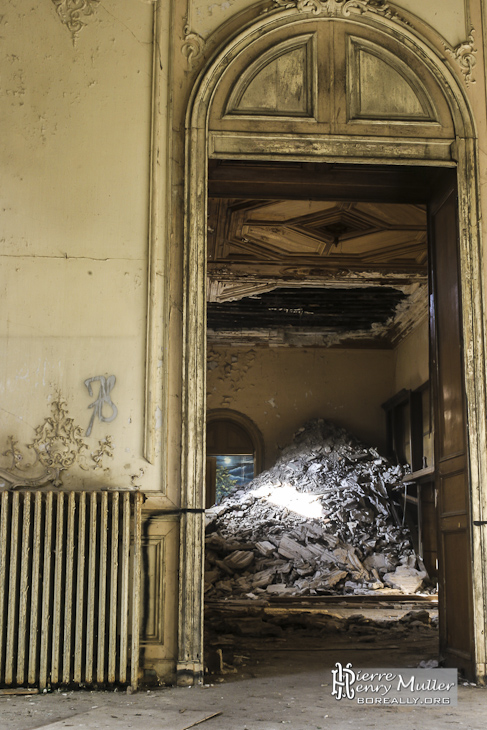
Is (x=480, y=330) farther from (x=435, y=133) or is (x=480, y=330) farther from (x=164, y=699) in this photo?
(x=164, y=699)

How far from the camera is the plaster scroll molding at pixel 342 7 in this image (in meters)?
5.00

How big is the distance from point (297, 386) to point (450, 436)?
10067mm

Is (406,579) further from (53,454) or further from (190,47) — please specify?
(190,47)

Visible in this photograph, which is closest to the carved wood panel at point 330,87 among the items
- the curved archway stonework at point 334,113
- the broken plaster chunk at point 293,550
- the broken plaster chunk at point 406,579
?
the curved archway stonework at point 334,113

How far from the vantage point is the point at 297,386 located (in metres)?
15.0

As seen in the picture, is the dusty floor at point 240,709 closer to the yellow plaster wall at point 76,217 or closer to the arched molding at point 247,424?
the yellow plaster wall at point 76,217

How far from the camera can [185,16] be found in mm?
4922

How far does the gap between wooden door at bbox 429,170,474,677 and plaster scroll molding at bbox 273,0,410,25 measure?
46.1 inches

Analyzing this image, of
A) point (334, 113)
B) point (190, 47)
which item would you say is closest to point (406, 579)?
point (334, 113)

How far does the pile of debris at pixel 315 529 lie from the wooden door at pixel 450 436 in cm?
470

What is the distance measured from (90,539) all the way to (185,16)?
11.4 feet

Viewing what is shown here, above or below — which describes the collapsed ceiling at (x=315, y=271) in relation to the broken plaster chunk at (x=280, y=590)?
above

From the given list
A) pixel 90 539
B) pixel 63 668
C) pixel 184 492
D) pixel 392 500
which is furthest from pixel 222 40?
pixel 392 500

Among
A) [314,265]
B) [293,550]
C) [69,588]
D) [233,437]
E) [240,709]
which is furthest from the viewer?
[233,437]
